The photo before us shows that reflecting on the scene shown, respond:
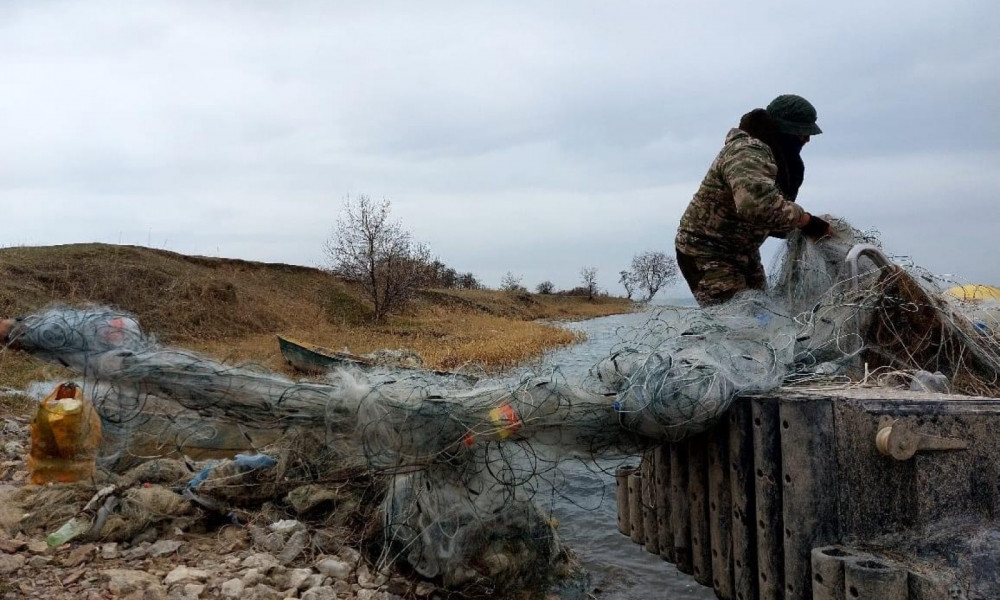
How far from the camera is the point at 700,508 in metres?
3.77

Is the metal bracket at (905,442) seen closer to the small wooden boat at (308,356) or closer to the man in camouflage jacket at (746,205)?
the man in camouflage jacket at (746,205)

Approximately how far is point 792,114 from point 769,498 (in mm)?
2859

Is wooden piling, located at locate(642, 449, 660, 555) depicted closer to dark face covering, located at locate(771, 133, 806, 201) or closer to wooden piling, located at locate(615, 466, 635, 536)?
wooden piling, located at locate(615, 466, 635, 536)

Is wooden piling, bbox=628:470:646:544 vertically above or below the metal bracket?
below

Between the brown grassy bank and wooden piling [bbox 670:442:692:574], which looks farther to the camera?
the brown grassy bank

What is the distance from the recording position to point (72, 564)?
331 cm

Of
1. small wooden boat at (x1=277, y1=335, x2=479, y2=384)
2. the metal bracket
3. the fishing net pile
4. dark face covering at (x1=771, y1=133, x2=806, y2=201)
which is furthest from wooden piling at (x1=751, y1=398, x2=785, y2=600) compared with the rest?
small wooden boat at (x1=277, y1=335, x2=479, y2=384)

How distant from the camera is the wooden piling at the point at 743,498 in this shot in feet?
10.9

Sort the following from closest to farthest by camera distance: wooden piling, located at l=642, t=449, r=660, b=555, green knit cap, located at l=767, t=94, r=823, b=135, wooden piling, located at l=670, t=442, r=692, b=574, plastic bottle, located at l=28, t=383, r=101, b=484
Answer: wooden piling, located at l=670, t=442, r=692, b=574 < plastic bottle, located at l=28, t=383, r=101, b=484 < wooden piling, located at l=642, t=449, r=660, b=555 < green knit cap, located at l=767, t=94, r=823, b=135

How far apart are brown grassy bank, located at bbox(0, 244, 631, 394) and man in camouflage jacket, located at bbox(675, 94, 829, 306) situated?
8.01 metres

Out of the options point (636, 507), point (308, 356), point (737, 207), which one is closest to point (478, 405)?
point (636, 507)

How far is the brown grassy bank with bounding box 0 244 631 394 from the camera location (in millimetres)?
17422

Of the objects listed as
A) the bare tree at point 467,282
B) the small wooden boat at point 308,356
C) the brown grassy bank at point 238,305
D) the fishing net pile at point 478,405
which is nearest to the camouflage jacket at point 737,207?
the fishing net pile at point 478,405

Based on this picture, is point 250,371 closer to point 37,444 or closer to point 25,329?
point 25,329
